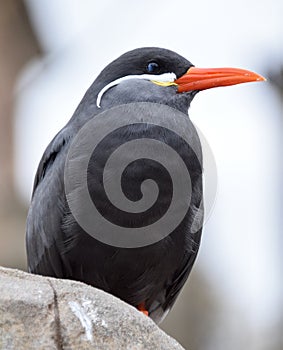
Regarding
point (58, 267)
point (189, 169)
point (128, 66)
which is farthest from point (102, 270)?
point (128, 66)

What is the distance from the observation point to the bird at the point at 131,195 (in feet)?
20.1

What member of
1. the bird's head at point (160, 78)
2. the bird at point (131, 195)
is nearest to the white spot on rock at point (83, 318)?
the bird at point (131, 195)

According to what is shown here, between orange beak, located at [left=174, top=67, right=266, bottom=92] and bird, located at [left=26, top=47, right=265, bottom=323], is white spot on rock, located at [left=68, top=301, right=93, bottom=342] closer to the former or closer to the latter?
bird, located at [left=26, top=47, right=265, bottom=323]

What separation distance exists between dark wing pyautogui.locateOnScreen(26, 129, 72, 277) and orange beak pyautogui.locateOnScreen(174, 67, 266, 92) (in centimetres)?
88

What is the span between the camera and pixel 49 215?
633 centimetres

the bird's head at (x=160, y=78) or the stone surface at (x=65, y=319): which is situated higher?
the bird's head at (x=160, y=78)

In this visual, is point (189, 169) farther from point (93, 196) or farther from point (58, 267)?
point (58, 267)

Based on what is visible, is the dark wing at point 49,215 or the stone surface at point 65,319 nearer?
the stone surface at point 65,319

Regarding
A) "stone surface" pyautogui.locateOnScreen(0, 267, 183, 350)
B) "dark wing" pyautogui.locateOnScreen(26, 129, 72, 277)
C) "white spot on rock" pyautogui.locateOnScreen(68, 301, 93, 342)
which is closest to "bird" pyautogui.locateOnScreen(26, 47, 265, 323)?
"dark wing" pyautogui.locateOnScreen(26, 129, 72, 277)

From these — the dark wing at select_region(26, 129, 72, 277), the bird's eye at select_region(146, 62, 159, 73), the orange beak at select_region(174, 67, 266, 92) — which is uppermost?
the bird's eye at select_region(146, 62, 159, 73)

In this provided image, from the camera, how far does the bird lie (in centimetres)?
613

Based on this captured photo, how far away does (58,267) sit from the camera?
6.32 meters

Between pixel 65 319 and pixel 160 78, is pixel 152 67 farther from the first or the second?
pixel 65 319

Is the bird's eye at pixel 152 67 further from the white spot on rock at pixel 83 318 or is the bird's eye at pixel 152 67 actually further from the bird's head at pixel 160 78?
the white spot on rock at pixel 83 318
